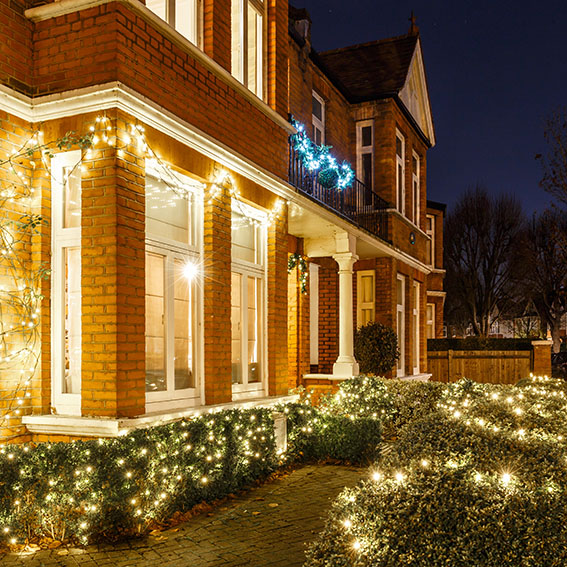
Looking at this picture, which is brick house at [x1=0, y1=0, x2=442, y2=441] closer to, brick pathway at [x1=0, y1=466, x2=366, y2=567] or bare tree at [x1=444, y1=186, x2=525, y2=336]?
brick pathway at [x1=0, y1=466, x2=366, y2=567]

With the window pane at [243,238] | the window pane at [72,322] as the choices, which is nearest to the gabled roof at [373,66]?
the window pane at [243,238]

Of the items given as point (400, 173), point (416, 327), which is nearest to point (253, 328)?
point (400, 173)

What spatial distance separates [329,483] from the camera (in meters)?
7.34

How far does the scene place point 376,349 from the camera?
13.7 meters

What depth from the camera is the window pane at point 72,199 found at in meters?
6.03

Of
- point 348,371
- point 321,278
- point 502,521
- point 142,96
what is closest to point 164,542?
point 502,521

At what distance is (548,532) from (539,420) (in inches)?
119

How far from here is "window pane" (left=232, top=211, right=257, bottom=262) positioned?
27.5ft

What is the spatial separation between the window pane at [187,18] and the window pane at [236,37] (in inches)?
41.7

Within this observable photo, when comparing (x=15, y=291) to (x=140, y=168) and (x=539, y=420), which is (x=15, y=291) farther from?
Result: (x=539, y=420)

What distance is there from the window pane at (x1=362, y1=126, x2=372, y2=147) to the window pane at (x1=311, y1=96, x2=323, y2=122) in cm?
227

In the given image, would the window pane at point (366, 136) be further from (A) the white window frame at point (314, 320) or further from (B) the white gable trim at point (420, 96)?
(A) the white window frame at point (314, 320)

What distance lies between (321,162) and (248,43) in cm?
343

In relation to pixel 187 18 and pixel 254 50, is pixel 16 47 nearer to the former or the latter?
pixel 187 18
